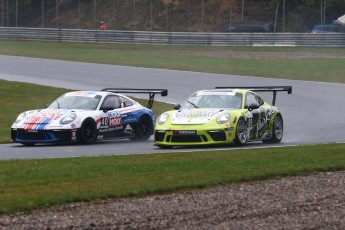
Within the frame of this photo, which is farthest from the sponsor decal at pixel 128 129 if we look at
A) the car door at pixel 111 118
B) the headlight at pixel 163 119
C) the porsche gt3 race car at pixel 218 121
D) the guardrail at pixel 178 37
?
the guardrail at pixel 178 37

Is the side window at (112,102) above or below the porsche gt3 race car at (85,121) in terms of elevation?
above

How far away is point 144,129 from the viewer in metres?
21.9

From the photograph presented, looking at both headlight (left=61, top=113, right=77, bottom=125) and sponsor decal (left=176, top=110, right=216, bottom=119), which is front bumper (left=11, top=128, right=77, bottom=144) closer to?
headlight (left=61, top=113, right=77, bottom=125)

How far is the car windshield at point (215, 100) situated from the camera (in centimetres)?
1967

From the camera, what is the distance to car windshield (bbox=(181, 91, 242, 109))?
1967 centimetres

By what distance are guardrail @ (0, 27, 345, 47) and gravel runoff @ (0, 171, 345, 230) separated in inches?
1597

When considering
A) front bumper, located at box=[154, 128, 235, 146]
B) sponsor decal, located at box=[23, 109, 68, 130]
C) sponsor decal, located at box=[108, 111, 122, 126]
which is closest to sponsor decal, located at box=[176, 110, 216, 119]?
front bumper, located at box=[154, 128, 235, 146]

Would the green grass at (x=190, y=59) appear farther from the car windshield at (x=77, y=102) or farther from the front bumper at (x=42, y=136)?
→ the front bumper at (x=42, y=136)

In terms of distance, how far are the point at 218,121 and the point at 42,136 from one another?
3.72m

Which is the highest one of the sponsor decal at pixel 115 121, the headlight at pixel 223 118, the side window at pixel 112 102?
the side window at pixel 112 102

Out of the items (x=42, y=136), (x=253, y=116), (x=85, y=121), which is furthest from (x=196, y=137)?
(x=42, y=136)

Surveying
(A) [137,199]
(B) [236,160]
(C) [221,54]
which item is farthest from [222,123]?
(C) [221,54]

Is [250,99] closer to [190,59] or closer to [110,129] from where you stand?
[110,129]

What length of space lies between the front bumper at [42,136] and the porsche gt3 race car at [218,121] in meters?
1.97
